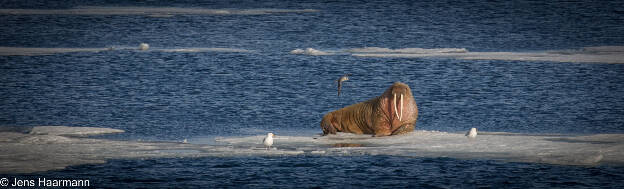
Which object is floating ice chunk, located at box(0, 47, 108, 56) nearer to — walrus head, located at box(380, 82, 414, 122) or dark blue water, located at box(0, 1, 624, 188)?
dark blue water, located at box(0, 1, 624, 188)

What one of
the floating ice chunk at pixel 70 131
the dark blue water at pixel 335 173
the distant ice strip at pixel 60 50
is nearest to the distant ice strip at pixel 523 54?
the distant ice strip at pixel 60 50

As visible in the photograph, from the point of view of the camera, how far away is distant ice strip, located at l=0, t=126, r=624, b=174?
48.9ft

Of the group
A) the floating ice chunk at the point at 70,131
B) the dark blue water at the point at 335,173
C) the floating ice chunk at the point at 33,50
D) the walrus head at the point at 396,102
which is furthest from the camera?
the floating ice chunk at the point at 33,50

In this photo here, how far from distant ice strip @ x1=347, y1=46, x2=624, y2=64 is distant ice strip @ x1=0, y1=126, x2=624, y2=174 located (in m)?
16.7

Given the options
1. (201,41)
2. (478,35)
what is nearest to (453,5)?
(478,35)

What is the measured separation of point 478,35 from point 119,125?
29.0m

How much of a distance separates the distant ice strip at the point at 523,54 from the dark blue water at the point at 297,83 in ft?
1.33

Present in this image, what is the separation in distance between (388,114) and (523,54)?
64.7 feet

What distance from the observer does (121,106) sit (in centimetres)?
2392

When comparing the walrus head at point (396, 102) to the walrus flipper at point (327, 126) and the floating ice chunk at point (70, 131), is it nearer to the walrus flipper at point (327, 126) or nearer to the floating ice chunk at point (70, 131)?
the walrus flipper at point (327, 126)

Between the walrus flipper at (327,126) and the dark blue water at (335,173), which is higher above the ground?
the walrus flipper at (327,126)

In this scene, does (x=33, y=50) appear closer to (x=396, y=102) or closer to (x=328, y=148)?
(x=396, y=102)

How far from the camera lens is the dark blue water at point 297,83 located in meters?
14.8

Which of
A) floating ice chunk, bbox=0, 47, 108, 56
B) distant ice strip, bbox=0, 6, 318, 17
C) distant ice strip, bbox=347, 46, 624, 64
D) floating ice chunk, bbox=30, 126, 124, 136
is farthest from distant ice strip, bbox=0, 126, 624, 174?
distant ice strip, bbox=0, 6, 318, 17
